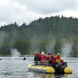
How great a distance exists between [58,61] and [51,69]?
1758 millimetres

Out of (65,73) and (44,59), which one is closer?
(65,73)

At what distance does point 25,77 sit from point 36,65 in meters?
8.10

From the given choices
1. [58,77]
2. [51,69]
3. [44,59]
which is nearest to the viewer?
[58,77]

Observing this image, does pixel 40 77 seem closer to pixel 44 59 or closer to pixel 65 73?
pixel 65 73

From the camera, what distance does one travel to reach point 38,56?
5375 centimetres

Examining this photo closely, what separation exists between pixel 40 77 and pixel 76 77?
4510 millimetres

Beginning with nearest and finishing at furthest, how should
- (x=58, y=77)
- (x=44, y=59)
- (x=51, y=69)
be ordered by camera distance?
(x=58, y=77) < (x=51, y=69) < (x=44, y=59)

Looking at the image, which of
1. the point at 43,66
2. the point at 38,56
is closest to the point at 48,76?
the point at 43,66

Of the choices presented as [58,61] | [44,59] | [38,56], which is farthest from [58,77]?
[38,56]

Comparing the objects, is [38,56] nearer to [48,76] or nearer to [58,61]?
[58,61]

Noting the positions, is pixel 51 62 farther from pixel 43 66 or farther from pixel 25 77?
pixel 25 77

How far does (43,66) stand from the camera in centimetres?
4775

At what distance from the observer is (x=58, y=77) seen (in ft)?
135

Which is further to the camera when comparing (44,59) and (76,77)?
(44,59)
